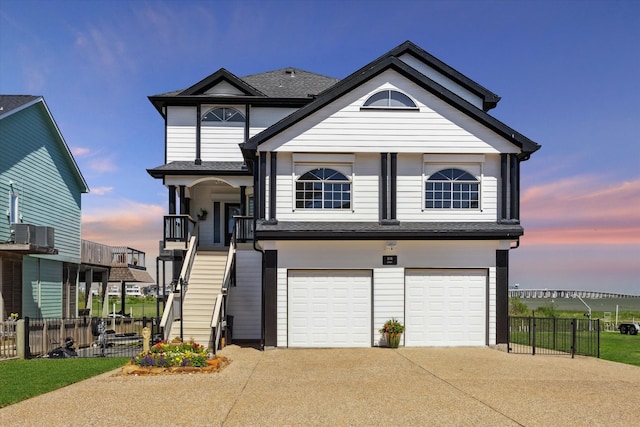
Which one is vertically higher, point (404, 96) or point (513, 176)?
point (404, 96)

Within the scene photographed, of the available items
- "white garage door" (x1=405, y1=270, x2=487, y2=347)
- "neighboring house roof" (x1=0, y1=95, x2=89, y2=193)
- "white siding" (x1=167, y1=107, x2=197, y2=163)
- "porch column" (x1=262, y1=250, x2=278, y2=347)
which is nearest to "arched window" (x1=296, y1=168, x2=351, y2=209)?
"porch column" (x1=262, y1=250, x2=278, y2=347)

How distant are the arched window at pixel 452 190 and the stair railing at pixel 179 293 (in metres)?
8.20

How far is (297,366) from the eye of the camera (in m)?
13.6

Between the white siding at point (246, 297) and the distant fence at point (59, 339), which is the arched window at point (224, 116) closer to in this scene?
the white siding at point (246, 297)

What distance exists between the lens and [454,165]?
17.7 m

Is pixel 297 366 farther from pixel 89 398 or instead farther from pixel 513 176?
pixel 513 176

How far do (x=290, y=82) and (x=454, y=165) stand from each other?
33.3ft

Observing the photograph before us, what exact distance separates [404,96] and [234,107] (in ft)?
26.0

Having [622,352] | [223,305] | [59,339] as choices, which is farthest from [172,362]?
[622,352]

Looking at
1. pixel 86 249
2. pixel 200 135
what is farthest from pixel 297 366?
pixel 86 249

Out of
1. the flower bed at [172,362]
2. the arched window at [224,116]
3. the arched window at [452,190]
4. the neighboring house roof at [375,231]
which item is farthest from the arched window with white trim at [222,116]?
the flower bed at [172,362]

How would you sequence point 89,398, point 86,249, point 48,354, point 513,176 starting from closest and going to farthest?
point 89,398
point 48,354
point 513,176
point 86,249

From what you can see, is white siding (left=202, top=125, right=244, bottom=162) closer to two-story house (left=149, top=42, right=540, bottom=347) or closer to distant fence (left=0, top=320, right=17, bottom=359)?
two-story house (left=149, top=42, right=540, bottom=347)

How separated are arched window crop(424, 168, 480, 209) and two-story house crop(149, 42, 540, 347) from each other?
31 millimetres
